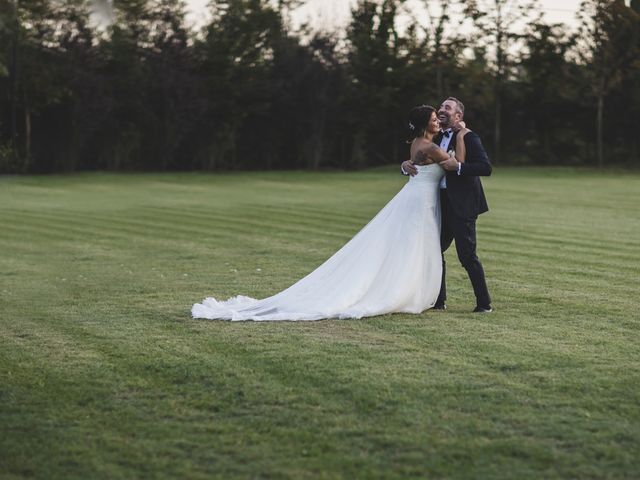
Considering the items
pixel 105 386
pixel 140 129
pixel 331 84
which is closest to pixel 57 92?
pixel 140 129

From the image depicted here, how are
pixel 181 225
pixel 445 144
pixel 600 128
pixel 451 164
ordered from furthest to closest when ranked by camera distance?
pixel 600 128, pixel 181 225, pixel 445 144, pixel 451 164

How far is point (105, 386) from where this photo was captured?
23.3 feet

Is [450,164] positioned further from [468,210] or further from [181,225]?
[181,225]

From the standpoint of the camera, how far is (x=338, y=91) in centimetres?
5300

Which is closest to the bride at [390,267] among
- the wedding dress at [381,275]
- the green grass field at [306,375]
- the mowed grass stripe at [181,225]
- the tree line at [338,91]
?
the wedding dress at [381,275]

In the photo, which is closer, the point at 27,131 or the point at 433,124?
the point at 433,124

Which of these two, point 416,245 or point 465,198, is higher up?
point 465,198

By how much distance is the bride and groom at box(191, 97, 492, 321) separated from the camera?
10305 mm

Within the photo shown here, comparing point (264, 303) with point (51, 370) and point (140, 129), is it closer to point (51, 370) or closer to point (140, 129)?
point (51, 370)

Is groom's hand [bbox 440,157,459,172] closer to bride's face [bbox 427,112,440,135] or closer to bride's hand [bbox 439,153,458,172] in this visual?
bride's hand [bbox 439,153,458,172]

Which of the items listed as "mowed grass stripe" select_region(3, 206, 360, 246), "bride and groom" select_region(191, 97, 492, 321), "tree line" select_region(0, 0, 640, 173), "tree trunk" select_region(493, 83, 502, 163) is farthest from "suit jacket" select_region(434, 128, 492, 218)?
"tree trunk" select_region(493, 83, 502, 163)

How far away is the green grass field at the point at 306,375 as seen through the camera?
541 cm

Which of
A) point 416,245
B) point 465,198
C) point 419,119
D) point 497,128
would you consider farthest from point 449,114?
point 497,128

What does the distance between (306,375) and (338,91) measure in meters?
46.6
